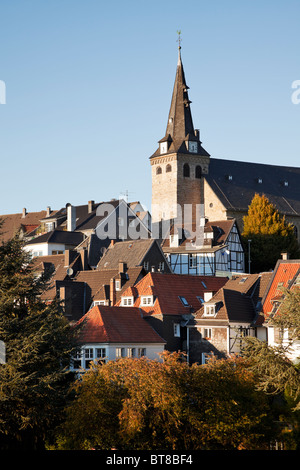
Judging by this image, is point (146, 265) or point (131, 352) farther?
point (146, 265)

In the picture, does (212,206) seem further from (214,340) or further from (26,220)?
(214,340)

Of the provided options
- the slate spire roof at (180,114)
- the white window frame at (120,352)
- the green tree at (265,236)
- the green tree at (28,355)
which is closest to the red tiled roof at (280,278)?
the white window frame at (120,352)

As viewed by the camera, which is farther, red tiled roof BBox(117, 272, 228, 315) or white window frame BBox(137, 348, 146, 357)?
red tiled roof BBox(117, 272, 228, 315)

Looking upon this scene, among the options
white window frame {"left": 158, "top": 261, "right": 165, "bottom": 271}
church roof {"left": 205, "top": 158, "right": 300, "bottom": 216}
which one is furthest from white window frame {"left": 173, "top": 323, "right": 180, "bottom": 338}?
church roof {"left": 205, "top": 158, "right": 300, "bottom": 216}

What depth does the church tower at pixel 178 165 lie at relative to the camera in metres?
96.9

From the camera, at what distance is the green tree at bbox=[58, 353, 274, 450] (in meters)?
33.8

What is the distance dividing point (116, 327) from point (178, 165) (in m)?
51.8

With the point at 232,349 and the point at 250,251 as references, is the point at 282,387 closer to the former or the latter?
the point at 232,349

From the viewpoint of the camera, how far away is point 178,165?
9812 cm

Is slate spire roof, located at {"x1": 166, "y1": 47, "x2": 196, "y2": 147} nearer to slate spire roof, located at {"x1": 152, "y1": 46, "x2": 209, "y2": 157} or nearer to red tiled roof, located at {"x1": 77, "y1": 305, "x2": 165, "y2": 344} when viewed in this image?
slate spire roof, located at {"x1": 152, "y1": 46, "x2": 209, "y2": 157}

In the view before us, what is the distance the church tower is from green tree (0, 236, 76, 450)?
60332 millimetres

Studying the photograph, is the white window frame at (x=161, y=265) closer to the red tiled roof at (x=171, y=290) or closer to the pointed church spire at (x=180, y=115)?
the red tiled roof at (x=171, y=290)

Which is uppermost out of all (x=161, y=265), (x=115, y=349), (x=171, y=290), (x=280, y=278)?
(x=161, y=265)

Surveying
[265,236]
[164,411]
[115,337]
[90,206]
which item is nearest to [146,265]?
[115,337]
